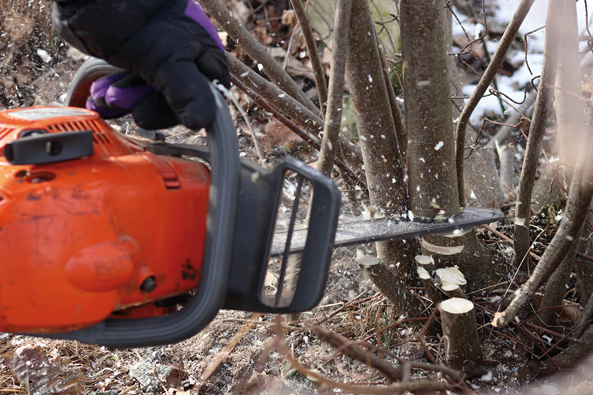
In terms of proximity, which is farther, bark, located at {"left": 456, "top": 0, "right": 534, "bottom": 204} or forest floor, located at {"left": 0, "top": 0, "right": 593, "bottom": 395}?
forest floor, located at {"left": 0, "top": 0, "right": 593, "bottom": 395}

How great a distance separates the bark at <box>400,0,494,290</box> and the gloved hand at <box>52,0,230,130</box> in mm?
685

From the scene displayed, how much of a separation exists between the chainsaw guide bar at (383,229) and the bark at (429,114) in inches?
2.5

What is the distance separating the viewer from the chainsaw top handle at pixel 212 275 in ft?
2.84

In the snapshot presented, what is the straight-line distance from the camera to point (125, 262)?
0.84 meters

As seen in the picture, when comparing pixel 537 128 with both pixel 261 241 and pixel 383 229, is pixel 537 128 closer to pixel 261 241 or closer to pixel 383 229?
pixel 383 229

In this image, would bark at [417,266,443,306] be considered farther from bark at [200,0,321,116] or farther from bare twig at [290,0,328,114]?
bark at [200,0,321,116]

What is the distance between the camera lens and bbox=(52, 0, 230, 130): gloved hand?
82cm

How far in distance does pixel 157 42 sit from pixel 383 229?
2.72 ft

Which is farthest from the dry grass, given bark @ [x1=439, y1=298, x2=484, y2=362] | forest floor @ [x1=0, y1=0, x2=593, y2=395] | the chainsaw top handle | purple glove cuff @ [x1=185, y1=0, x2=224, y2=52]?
bark @ [x1=439, y1=298, x2=484, y2=362]

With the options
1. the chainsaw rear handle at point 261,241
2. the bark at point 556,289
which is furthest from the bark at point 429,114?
the chainsaw rear handle at point 261,241

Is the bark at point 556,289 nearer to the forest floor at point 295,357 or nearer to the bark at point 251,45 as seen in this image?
the forest floor at point 295,357

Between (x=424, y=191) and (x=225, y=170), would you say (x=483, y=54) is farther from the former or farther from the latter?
(x=225, y=170)

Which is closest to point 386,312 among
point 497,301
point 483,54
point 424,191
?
point 497,301

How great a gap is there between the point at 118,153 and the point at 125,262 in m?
0.29
